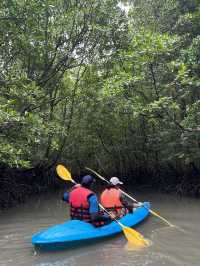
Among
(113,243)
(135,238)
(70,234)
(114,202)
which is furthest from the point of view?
(114,202)

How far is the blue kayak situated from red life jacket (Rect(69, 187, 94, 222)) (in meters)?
0.19

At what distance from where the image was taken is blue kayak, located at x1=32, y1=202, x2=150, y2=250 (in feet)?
21.2

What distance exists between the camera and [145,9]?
13297 mm

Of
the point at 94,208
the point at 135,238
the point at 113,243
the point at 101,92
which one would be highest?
the point at 101,92

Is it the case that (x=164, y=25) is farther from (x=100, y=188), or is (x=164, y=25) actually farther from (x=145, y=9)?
(x=100, y=188)

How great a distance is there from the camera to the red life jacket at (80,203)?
699cm

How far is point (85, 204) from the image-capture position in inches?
278

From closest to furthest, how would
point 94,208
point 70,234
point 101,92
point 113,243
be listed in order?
point 70,234 < point 94,208 < point 113,243 < point 101,92

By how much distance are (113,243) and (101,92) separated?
16.8 ft

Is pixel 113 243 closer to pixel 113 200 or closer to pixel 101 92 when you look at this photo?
pixel 113 200

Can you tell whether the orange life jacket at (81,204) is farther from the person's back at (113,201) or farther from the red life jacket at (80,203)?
the person's back at (113,201)

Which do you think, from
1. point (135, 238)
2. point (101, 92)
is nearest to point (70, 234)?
point (135, 238)

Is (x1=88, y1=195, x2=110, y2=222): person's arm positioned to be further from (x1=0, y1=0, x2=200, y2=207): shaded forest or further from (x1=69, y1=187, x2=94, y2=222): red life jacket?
(x1=0, y1=0, x2=200, y2=207): shaded forest

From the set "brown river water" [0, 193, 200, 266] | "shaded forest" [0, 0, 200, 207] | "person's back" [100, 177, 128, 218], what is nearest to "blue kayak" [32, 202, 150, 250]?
"brown river water" [0, 193, 200, 266]
